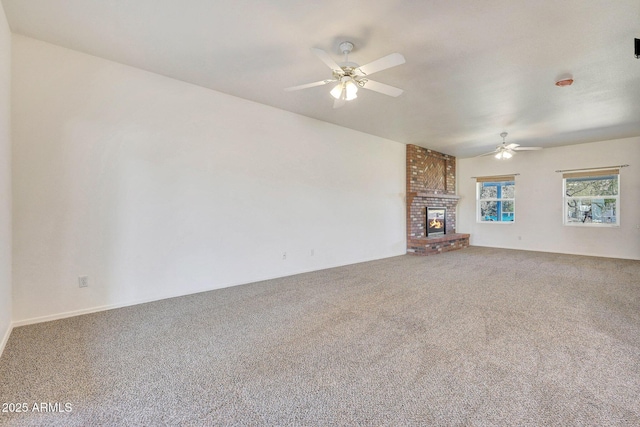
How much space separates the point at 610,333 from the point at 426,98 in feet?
10.3

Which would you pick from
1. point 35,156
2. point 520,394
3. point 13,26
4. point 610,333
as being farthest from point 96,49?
point 610,333

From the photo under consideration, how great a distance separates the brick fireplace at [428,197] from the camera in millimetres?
6766

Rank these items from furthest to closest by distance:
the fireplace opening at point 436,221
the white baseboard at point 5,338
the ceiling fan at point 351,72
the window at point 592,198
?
the fireplace opening at point 436,221 < the window at point 592,198 < the ceiling fan at point 351,72 < the white baseboard at point 5,338

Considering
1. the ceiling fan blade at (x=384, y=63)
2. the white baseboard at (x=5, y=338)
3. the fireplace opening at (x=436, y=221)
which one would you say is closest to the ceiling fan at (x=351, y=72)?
the ceiling fan blade at (x=384, y=63)

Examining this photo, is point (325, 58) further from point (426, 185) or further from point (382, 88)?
point (426, 185)

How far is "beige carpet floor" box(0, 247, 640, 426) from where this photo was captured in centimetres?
152

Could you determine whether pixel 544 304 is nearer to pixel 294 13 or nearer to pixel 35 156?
pixel 294 13

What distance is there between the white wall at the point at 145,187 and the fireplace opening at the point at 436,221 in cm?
347

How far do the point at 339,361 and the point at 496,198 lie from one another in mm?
7727

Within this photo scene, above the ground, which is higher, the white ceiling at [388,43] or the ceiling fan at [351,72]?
the white ceiling at [388,43]

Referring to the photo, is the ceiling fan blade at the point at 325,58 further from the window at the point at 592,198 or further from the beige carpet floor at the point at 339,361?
the window at the point at 592,198

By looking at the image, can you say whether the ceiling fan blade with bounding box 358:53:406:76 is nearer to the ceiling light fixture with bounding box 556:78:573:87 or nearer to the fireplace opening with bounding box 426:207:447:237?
the ceiling light fixture with bounding box 556:78:573:87

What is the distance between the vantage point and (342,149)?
17.7 feet

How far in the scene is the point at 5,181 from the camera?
2.35 metres
